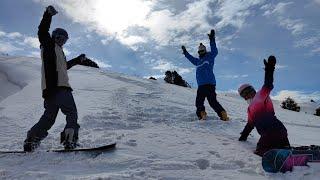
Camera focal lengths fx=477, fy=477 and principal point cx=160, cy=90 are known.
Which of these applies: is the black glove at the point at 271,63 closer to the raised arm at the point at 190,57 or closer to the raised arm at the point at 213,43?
the raised arm at the point at 213,43

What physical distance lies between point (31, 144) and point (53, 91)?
785mm

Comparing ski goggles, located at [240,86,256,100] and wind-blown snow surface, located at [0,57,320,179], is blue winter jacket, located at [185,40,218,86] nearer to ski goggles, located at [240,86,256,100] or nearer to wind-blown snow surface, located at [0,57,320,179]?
wind-blown snow surface, located at [0,57,320,179]

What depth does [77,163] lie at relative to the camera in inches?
223

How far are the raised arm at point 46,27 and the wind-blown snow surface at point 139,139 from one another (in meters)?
1.50

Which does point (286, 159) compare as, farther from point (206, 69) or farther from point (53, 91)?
point (206, 69)

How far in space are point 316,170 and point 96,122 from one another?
4349 mm

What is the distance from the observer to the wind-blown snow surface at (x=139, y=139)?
5398mm

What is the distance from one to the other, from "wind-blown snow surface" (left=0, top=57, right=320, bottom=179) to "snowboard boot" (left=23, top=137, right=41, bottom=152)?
0.14 m

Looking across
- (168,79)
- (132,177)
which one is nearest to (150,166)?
(132,177)

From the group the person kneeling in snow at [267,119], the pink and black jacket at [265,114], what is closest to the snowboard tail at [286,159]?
the person kneeling in snow at [267,119]

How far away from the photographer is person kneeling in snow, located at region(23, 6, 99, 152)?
6.43m

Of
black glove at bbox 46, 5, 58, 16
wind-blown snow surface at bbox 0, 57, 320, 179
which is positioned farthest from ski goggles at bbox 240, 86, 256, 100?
black glove at bbox 46, 5, 58, 16

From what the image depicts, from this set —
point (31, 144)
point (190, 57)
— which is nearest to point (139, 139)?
point (31, 144)

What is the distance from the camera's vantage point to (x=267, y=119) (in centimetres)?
670
